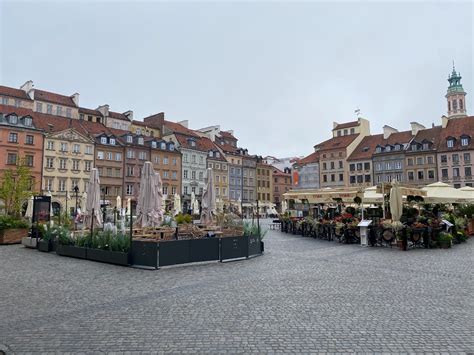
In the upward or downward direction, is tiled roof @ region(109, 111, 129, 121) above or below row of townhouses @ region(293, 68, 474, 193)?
above

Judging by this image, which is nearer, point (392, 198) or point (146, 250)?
point (146, 250)

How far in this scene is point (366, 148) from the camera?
7231 centimetres

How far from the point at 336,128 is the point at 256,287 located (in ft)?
243

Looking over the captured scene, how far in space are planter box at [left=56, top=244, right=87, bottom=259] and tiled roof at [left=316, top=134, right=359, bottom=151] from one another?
208ft

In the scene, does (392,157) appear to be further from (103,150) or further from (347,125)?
(103,150)

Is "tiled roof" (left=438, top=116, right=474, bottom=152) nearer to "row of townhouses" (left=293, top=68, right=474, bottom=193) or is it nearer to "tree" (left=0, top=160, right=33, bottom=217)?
"row of townhouses" (left=293, top=68, right=474, bottom=193)

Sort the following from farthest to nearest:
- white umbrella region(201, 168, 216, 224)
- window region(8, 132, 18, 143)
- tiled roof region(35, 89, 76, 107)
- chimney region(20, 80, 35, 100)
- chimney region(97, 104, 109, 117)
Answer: chimney region(97, 104, 109, 117) < tiled roof region(35, 89, 76, 107) < chimney region(20, 80, 35, 100) < window region(8, 132, 18, 143) < white umbrella region(201, 168, 216, 224)

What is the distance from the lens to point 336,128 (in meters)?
79.6

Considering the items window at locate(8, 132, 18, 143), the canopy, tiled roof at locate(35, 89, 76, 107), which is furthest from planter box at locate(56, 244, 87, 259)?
tiled roof at locate(35, 89, 76, 107)

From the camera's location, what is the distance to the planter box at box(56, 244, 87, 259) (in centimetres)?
1448

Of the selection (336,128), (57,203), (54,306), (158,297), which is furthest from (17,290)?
(336,128)

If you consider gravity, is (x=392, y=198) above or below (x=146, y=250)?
above

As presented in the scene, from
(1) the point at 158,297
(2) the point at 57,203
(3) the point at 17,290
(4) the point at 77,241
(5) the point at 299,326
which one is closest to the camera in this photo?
(5) the point at 299,326

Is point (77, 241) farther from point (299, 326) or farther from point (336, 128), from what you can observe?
point (336, 128)
